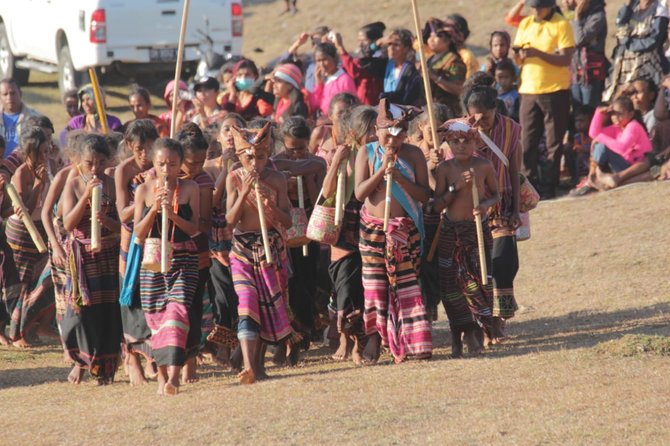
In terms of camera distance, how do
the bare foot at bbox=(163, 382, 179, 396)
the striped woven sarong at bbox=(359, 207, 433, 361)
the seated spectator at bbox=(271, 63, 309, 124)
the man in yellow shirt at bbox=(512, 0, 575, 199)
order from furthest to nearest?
the man in yellow shirt at bbox=(512, 0, 575, 199), the seated spectator at bbox=(271, 63, 309, 124), the striped woven sarong at bbox=(359, 207, 433, 361), the bare foot at bbox=(163, 382, 179, 396)

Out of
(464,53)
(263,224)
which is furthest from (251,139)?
(464,53)

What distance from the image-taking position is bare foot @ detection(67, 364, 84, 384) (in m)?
9.48

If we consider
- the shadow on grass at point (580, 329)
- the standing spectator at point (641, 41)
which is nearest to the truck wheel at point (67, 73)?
the standing spectator at point (641, 41)

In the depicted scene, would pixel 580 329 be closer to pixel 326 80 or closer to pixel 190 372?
pixel 190 372

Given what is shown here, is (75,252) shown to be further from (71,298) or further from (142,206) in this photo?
(142,206)

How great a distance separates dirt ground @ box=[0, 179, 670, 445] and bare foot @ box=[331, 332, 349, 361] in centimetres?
14

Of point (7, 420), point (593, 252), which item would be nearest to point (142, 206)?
point (7, 420)

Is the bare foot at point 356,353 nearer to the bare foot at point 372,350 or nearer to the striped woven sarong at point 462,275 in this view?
the bare foot at point 372,350

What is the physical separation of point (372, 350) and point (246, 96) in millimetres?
5778

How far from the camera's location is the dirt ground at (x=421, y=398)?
23.0 ft

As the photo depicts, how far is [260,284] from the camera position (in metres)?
8.81

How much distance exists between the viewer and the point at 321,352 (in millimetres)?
10195

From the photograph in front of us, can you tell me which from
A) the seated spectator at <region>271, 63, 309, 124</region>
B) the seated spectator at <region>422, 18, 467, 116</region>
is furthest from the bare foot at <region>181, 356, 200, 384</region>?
the seated spectator at <region>422, 18, 467, 116</region>

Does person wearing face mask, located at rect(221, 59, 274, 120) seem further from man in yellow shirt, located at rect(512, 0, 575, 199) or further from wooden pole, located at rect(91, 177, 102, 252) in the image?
wooden pole, located at rect(91, 177, 102, 252)
